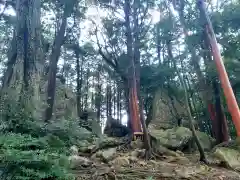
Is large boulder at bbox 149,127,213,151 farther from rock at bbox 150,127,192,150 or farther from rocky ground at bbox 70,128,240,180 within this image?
rocky ground at bbox 70,128,240,180

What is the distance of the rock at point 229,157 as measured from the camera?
6.62 meters

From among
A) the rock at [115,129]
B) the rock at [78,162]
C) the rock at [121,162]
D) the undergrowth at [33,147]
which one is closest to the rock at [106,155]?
the rock at [121,162]

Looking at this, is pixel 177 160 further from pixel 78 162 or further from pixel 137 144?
pixel 78 162

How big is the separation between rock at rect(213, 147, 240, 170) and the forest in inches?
1.6

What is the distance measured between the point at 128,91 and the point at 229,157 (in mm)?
7179

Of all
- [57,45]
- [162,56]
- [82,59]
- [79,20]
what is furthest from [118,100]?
[57,45]

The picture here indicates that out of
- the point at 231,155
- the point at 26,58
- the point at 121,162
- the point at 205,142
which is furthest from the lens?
the point at 205,142

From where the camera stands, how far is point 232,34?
10672 millimetres

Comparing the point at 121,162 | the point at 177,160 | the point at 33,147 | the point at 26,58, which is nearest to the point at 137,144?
the point at 177,160

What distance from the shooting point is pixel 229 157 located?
279 inches

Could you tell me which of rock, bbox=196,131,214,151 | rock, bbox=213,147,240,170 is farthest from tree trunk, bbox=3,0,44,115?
rock, bbox=196,131,214,151

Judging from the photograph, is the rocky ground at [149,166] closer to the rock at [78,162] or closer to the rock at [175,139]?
the rock at [78,162]

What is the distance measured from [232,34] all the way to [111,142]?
6.97m

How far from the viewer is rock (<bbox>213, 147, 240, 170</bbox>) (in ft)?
21.7
